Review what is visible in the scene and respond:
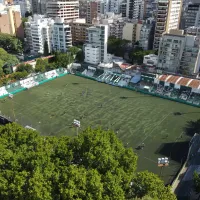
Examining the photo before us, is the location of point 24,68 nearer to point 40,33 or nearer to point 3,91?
point 3,91

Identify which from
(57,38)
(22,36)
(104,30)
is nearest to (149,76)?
(104,30)

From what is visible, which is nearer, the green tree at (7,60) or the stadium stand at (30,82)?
the stadium stand at (30,82)

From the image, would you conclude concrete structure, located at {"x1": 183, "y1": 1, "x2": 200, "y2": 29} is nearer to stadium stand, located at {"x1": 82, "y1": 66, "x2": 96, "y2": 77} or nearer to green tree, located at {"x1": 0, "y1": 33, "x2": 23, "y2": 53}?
stadium stand, located at {"x1": 82, "y1": 66, "x2": 96, "y2": 77}

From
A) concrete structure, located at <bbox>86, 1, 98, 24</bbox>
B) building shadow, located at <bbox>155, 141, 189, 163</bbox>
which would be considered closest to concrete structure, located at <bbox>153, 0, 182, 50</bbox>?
building shadow, located at <bbox>155, 141, 189, 163</bbox>

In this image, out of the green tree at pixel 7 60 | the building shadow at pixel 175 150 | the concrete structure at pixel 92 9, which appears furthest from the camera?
the concrete structure at pixel 92 9

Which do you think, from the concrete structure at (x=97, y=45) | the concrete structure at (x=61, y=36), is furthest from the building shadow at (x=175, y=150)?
the concrete structure at (x=61, y=36)

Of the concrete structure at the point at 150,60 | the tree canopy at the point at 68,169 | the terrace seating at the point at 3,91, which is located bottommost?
the terrace seating at the point at 3,91

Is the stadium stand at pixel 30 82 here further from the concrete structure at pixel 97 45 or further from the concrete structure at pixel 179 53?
the concrete structure at pixel 179 53
